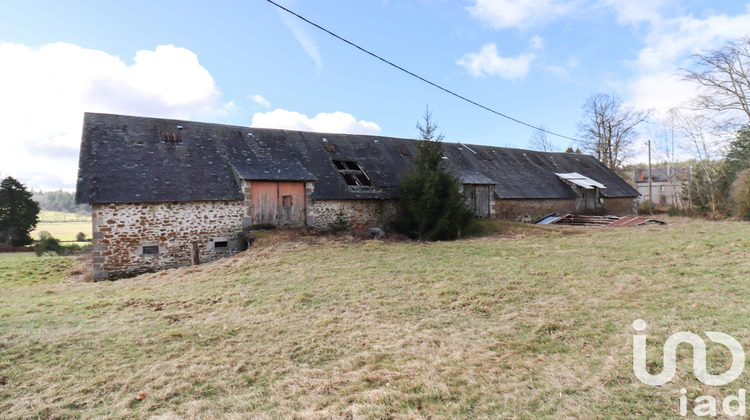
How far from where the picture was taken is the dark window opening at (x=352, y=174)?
16.4 m

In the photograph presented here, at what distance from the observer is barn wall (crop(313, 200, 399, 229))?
1490 centimetres

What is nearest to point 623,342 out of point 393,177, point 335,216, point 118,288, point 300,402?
point 300,402

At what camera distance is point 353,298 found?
6512mm

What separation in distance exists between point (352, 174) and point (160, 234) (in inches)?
312

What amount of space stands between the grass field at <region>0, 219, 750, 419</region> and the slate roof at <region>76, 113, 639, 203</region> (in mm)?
4220

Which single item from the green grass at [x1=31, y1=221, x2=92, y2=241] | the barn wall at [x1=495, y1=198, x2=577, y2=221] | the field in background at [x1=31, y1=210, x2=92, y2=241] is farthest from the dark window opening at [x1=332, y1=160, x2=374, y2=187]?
the green grass at [x1=31, y1=221, x2=92, y2=241]

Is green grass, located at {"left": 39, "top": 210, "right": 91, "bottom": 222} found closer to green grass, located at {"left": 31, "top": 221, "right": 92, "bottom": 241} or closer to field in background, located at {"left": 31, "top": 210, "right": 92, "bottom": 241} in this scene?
field in background, located at {"left": 31, "top": 210, "right": 92, "bottom": 241}

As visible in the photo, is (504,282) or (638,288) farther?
(504,282)

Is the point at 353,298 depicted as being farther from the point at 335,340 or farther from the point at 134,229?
the point at 134,229

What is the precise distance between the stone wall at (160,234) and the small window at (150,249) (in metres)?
0.03

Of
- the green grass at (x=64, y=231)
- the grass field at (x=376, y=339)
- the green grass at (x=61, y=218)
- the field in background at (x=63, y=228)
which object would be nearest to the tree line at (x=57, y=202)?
the green grass at (x=61, y=218)

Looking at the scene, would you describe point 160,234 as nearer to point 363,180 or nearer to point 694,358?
point 363,180

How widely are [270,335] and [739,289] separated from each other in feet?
23.3

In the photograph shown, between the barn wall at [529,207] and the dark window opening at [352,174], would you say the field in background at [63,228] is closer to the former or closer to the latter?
the dark window opening at [352,174]
